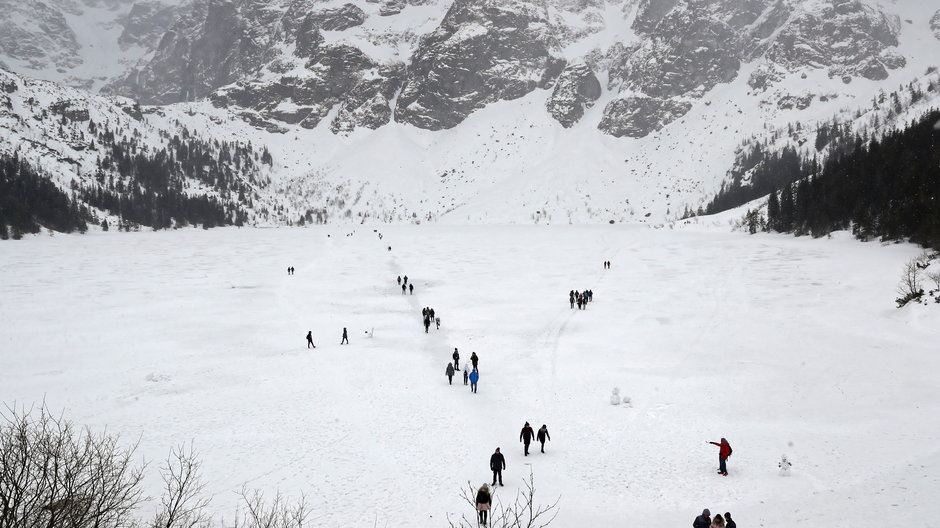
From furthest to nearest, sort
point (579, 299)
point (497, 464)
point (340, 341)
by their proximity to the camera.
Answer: point (579, 299)
point (340, 341)
point (497, 464)

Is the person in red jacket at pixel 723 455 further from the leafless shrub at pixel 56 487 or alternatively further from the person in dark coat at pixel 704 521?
the leafless shrub at pixel 56 487

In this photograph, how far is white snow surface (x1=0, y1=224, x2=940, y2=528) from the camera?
14953 mm

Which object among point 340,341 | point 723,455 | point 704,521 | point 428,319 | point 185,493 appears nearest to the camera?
point 704,521

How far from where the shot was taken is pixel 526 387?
23750 mm

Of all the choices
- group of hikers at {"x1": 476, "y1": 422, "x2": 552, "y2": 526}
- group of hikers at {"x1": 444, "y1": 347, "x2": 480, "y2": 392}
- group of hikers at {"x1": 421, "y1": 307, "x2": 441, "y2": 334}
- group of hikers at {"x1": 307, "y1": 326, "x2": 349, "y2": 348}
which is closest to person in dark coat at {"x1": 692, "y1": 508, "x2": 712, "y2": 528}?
group of hikers at {"x1": 476, "y1": 422, "x2": 552, "y2": 526}

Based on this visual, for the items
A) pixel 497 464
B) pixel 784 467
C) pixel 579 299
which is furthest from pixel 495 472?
pixel 579 299

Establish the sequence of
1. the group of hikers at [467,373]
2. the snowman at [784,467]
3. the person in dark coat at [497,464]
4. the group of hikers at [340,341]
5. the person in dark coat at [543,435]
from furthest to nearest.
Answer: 1. the group of hikers at [340,341]
2. the group of hikers at [467,373]
3. the person in dark coat at [543,435]
4. the snowman at [784,467]
5. the person in dark coat at [497,464]

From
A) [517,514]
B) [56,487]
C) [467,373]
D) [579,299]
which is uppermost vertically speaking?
[56,487]

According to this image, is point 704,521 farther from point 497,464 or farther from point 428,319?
point 428,319

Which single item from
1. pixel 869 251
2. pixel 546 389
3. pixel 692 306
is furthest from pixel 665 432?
pixel 869 251

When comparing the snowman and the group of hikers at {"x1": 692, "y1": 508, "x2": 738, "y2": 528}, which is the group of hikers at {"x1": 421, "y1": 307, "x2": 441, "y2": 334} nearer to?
the snowman

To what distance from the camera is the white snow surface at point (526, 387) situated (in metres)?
15.0

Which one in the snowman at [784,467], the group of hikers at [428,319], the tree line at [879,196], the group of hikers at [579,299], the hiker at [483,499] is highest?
the tree line at [879,196]

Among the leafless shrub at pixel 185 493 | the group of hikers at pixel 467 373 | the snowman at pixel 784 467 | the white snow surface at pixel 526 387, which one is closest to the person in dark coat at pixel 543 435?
the white snow surface at pixel 526 387
